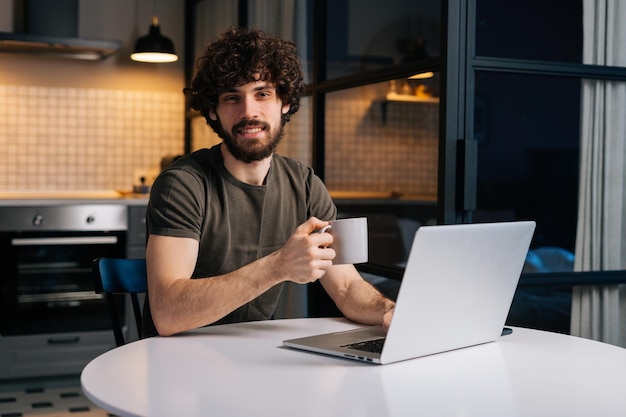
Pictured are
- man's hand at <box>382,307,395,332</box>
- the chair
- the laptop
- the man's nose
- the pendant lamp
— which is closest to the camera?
the laptop

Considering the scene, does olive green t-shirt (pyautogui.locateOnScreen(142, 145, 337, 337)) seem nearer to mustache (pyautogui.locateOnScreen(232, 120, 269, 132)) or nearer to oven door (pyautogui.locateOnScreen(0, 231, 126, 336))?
mustache (pyautogui.locateOnScreen(232, 120, 269, 132))

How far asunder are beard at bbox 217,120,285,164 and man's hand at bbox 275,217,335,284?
47 centimetres

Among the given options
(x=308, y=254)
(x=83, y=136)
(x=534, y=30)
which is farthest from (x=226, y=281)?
(x=83, y=136)

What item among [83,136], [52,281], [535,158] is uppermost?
[83,136]

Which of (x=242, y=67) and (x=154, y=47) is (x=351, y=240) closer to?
(x=242, y=67)

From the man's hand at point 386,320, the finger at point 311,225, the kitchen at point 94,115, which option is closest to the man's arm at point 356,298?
the man's hand at point 386,320

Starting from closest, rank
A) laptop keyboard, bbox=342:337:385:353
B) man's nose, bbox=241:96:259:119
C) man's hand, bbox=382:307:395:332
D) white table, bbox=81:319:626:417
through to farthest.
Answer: white table, bbox=81:319:626:417 < laptop keyboard, bbox=342:337:385:353 < man's hand, bbox=382:307:395:332 < man's nose, bbox=241:96:259:119

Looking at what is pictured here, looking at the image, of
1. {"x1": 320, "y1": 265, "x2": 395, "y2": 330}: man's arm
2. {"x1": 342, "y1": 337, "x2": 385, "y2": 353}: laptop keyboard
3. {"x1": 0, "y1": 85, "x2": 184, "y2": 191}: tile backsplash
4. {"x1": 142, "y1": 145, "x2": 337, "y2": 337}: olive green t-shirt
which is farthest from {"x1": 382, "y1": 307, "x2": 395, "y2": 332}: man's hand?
{"x1": 0, "y1": 85, "x2": 184, "y2": 191}: tile backsplash

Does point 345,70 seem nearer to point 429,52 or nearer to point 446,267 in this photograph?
point 429,52

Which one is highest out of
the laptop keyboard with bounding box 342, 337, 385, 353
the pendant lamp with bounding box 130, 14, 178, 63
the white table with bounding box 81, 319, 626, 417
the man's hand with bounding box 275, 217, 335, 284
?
the pendant lamp with bounding box 130, 14, 178, 63

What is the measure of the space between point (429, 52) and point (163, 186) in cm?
99

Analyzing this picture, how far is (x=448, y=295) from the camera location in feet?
4.79

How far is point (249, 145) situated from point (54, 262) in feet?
7.94

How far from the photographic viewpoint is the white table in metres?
1.22
